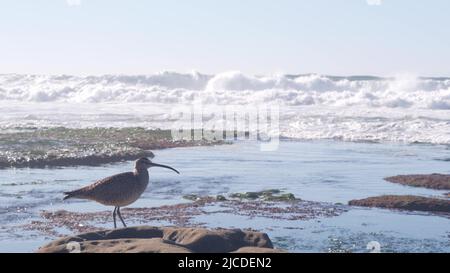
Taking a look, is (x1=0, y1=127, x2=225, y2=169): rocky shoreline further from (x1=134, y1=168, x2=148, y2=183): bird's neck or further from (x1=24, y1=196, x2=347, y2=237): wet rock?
(x1=134, y1=168, x2=148, y2=183): bird's neck

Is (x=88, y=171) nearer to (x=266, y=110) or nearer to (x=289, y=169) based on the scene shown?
(x=289, y=169)

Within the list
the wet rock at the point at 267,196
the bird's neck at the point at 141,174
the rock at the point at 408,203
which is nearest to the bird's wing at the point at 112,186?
the bird's neck at the point at 141,174

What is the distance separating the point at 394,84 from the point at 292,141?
143ft

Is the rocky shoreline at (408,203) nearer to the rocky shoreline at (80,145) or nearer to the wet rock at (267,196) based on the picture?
the wet rock at (267,196)

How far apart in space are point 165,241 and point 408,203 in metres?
8.17

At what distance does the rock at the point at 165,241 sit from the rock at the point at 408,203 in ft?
20.2

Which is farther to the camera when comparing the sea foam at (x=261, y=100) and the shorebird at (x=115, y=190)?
the sea foam at (x=261, y=100)

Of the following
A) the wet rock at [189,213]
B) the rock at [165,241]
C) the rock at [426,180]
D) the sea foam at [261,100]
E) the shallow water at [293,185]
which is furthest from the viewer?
the sea foam at [261,100]

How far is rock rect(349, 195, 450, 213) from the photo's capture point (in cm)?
1645

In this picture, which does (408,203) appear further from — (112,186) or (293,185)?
(112,186)

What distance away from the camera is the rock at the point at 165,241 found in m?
9.80

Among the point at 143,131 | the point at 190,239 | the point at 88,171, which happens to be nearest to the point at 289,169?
the point at 88,171

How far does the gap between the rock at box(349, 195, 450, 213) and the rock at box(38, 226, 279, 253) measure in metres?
6.16

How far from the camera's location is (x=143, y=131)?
38.2 metres
